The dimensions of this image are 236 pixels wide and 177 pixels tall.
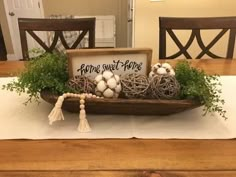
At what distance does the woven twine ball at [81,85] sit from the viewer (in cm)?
92

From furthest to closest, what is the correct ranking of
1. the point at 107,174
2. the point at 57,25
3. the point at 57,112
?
the point at 57,25
the point at 57,112
the point at 107,174

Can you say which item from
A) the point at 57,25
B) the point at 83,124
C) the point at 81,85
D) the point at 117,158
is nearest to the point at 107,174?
the point at 117,158

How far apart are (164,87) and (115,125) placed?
0.65 ft

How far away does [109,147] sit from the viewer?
83 centimetres

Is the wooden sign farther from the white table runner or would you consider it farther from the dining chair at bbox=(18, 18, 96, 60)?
the dining chair at bbox=(18, 18, 96, 60)

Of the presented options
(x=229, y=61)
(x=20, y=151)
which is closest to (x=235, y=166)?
(x=20, y=151)

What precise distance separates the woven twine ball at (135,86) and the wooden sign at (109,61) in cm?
6

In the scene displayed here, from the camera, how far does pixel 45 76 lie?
938mm

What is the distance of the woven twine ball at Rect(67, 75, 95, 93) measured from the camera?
924 mm

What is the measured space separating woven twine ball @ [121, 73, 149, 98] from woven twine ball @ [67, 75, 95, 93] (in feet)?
0.34

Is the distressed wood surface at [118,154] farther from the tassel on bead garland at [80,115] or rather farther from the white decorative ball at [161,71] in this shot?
the white decorative ball at [161,71]

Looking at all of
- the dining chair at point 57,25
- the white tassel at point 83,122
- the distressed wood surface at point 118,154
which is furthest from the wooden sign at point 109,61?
the dining chair at point 57,25

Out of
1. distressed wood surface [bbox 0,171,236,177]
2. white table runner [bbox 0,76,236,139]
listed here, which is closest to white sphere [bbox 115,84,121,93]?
white table runner [bbox 0,76,236,139]

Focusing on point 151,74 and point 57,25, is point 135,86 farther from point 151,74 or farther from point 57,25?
point 57,25
